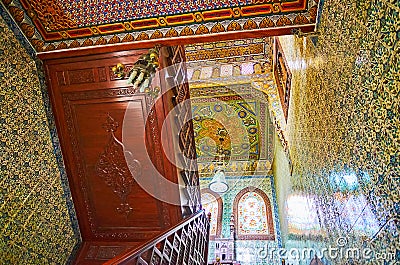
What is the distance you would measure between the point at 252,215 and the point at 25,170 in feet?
17.9

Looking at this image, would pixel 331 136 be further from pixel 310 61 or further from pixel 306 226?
pixel 306 226

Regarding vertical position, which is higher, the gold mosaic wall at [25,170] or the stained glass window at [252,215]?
the stained glass window at [252,215]

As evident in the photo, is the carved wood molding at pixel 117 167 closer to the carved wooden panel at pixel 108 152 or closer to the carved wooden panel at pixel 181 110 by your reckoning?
the carved wooden panel at pixel 108 152

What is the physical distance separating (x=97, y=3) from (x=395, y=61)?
2314 mm

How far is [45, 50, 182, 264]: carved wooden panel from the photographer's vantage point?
303 cm

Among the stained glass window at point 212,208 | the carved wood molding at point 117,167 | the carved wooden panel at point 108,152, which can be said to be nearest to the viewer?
the carved wooden panel at point 108,152

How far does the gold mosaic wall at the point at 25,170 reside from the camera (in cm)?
271

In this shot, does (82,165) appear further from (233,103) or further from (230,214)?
(230,214)

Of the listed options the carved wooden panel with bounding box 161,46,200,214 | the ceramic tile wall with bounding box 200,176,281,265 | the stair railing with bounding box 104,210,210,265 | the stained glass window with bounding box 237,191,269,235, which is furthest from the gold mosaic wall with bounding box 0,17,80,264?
the stained glass window with bounding box 237,191,269,235

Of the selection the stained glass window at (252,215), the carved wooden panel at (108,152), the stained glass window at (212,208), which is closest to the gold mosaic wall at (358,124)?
the carved wooden panel at (108,152)

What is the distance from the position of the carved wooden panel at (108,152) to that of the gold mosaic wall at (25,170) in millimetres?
197

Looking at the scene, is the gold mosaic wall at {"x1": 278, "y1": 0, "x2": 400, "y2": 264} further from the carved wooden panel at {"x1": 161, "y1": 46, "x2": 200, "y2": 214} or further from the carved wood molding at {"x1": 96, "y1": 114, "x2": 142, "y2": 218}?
the carved wood molding at {"x1": 96, "y1": 114, "x2": 142, "y2": 218}

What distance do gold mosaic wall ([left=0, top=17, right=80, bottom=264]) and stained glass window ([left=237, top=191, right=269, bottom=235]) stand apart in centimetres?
450

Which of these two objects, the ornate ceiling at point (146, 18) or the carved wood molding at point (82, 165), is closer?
the ornate ceiling at point (146, 18)
